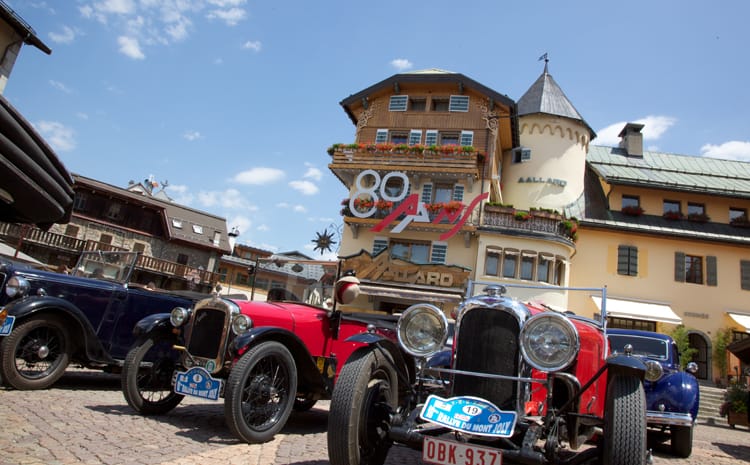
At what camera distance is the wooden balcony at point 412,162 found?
2180cm

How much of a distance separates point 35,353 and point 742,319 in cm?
2472

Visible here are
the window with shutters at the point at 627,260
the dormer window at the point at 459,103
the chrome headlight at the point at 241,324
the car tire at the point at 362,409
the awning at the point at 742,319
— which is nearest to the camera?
the car tire at the point at 362,409

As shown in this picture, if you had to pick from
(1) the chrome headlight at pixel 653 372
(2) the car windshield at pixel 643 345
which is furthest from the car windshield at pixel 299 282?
(2) the car windshield at pixel 643 345

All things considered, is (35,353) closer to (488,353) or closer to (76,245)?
(488,353)

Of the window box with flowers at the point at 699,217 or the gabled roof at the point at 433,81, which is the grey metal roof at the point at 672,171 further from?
the gabled roof at the point at 433,81

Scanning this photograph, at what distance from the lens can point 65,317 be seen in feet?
20.1

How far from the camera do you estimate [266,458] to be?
13.3ft

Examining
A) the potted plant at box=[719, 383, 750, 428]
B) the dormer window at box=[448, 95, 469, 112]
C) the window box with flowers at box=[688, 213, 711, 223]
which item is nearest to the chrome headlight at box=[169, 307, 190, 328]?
the potted plant at box=[719, 383, 750, 428]

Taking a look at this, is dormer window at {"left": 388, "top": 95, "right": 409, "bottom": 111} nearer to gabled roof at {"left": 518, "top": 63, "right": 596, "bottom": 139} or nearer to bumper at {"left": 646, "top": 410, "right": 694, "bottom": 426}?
gabled roof at {"left": 518, "top": 63, "right": 596, "bottom": 139}

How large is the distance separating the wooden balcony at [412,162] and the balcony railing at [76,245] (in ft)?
38.8

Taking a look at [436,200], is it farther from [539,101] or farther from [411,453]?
[411,453]

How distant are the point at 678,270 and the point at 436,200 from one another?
11.4 m

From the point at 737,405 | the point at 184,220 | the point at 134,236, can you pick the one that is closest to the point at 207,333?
the point at 737,405

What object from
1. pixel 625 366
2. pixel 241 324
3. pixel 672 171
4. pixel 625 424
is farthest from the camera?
pixel 672 171
